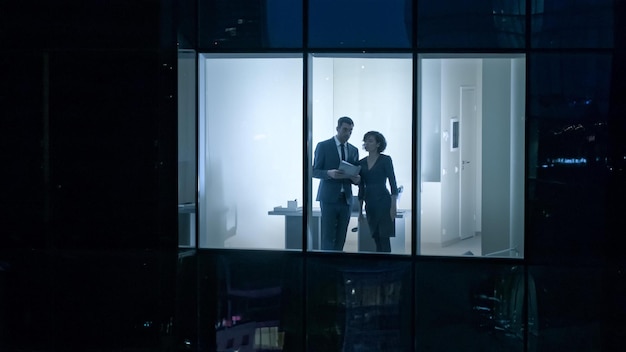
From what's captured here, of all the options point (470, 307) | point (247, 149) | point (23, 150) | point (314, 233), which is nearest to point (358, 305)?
point (314, 233)

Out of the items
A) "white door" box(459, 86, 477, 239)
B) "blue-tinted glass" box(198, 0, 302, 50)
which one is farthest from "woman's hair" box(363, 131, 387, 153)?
"blue-tinted glass" box(198, 0, 302, 50)

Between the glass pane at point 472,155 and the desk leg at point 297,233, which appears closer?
the glass pane at point 472,155

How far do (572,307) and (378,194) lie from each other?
2442 mm

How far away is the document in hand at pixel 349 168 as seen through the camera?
10375 mm

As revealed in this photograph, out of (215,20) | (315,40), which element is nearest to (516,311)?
(315,40)

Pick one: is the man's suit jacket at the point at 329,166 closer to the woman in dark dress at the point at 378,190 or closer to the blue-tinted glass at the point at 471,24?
the woman in dark dress at the point at 378,190

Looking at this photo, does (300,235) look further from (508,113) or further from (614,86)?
(614,86)

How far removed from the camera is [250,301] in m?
10.1

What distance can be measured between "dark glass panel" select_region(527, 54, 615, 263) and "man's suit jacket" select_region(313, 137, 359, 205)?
2063mm

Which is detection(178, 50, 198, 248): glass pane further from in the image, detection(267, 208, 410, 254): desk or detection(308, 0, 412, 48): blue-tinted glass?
detection(308, 0, 412, 48): blue-tinted glass

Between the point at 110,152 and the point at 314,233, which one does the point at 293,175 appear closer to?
the point at 314,233

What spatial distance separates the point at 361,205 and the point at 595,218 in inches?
102

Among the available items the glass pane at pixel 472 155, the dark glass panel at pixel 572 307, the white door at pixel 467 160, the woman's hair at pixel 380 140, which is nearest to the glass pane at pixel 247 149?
the woman's hair at pixel 380 140

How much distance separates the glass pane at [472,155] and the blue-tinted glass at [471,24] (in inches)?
10.0
